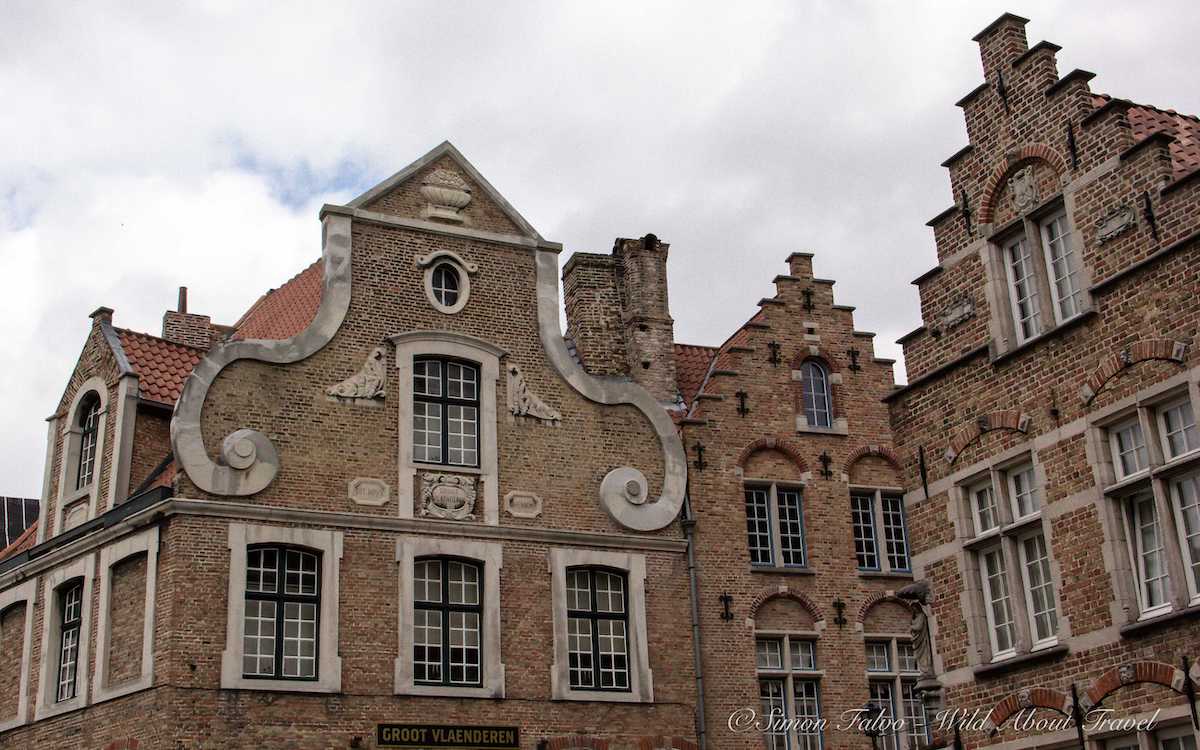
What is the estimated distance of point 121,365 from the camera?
20.7m

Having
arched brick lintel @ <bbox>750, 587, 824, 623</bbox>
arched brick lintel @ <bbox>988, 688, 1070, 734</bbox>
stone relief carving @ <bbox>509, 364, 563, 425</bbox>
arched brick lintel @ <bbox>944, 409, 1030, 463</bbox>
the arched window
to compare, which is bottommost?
arched brick lintel @ <bbox>988, 688, 1070, 734</bbox>

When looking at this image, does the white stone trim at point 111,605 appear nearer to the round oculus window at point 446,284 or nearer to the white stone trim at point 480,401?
the white stone trim at point 480,401

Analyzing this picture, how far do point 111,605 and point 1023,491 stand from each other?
38.7 ft

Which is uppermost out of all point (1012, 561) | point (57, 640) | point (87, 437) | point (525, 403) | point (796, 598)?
point (525, 403)

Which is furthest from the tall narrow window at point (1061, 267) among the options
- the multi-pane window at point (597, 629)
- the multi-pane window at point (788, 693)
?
the multi-pane window at point (788, 693)

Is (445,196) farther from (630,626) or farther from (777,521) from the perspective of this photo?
(777,521)

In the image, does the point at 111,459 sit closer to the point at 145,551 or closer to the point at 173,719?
the point at 145,551

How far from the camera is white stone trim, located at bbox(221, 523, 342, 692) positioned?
18.1 m

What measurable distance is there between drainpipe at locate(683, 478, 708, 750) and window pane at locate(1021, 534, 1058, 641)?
7.10 meters

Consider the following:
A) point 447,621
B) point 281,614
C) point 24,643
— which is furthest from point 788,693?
point 24,643

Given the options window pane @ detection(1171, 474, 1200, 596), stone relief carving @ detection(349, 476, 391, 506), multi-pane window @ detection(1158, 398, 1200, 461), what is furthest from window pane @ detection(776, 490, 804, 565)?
window pane @ detection(1171, 474, 1200, 596)

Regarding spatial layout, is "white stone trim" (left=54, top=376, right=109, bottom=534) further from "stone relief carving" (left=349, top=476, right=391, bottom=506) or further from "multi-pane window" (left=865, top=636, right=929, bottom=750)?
"multi-pane window" (left=865, top=636, right=929, bottom=750)

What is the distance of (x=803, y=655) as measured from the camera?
870 inches

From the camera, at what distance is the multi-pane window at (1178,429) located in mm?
13188
